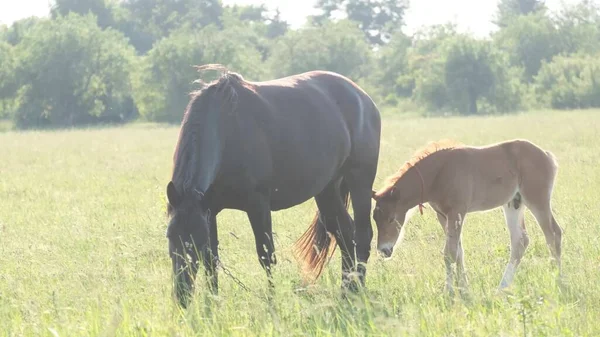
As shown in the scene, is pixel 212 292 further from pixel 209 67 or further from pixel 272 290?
pixel 209 67

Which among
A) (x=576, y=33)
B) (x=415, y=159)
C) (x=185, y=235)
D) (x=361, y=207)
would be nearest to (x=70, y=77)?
(x=576, y=33)

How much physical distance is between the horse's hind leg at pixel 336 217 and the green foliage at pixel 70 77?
164 ft

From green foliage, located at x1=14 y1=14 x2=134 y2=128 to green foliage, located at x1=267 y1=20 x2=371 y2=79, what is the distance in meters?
14.0

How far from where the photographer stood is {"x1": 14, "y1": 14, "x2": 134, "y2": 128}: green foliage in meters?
55.8

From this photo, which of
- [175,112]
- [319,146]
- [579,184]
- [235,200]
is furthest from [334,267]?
[175,112]

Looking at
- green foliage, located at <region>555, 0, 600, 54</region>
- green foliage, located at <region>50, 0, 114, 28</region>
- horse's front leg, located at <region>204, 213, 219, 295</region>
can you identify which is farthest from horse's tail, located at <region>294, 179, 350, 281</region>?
green foliage, located at <region>50, 0, 114, 28</region>

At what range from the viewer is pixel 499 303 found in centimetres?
482

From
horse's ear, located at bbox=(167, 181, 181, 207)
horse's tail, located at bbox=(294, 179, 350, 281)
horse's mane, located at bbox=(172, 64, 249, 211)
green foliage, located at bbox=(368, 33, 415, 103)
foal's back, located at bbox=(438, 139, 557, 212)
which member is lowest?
green foliage, located at bbox=(368, 33, 415, 103)

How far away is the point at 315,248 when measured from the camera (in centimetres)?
657

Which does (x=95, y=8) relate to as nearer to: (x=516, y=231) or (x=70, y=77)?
(x=70, y=77)

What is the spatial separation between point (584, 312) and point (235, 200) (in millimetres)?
2220

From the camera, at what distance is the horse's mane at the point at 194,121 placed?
5.12 metres

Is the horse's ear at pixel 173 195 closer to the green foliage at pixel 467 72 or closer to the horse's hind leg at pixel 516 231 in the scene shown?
the horse's hind leg at pixel 516 231

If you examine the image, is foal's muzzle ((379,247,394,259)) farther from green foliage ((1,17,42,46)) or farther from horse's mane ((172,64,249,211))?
green foliage ((1,17,42,46))
